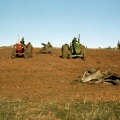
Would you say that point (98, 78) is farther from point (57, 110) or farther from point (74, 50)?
point (74, 50)

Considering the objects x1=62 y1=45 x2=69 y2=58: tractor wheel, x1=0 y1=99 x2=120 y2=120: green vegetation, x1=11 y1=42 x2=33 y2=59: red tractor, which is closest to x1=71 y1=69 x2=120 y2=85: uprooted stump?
x1=0 y1=99 x2=120 y2=120: green vegetation

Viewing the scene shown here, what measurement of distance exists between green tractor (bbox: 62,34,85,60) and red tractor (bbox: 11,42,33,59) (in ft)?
9.45

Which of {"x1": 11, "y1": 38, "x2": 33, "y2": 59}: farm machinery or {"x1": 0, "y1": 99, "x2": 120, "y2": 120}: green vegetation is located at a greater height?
{"x1": 11, "y1": 38, "x2": 33, "y2": 59}: farm machinery

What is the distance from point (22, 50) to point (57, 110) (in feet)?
58.4

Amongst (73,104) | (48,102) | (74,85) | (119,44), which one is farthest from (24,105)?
(119,44)

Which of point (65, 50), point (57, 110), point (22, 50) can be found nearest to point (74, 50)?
point (65, 50)

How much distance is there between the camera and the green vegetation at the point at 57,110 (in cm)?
722

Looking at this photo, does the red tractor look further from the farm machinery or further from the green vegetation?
the green vegetation

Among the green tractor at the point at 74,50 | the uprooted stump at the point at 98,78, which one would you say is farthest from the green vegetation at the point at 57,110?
the green tractor at the point at 74,50

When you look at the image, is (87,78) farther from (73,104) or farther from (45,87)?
(73,104)

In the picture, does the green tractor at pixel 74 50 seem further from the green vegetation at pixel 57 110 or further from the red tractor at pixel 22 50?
the green vegetation at pixel 57 110

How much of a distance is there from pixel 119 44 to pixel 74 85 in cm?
3342

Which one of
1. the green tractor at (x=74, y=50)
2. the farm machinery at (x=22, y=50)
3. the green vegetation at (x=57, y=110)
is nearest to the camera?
the green vegetation at (x=57, y=110)

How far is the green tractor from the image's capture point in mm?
25250
